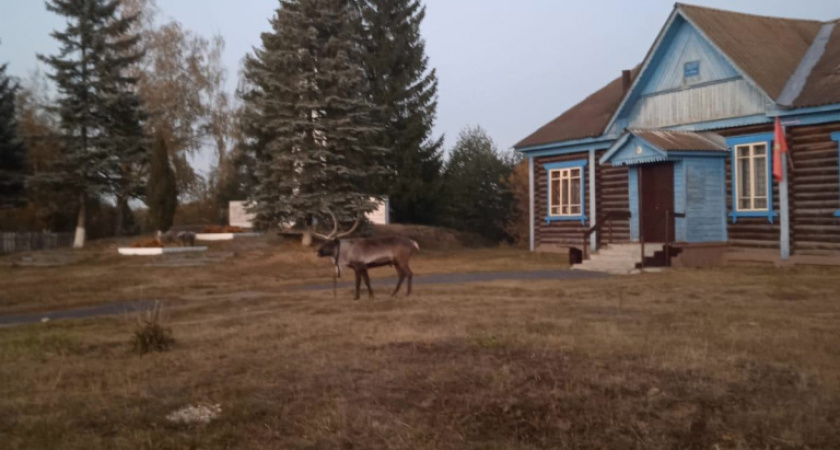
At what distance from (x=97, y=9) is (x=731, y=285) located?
27640mm

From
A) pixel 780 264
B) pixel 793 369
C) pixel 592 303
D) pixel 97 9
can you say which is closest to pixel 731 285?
pixel 592 303

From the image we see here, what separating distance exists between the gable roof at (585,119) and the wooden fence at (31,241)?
20714 millimetres

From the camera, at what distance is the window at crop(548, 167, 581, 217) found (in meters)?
28.0

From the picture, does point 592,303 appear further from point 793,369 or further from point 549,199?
point 549,199

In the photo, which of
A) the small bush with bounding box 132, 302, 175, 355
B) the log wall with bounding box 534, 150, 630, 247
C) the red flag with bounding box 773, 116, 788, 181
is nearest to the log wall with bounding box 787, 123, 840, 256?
the red flag with bounding box 773, 116, 788, 181

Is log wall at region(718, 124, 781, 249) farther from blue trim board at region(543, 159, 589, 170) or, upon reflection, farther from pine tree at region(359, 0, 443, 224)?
pine tree at region(359, 0, 443, 224)

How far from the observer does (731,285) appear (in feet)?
53.4

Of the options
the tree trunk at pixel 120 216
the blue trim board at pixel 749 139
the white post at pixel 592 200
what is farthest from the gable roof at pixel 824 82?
the tree trunk at pixel 120 216

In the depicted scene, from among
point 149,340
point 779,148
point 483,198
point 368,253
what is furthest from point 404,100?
point 149,340

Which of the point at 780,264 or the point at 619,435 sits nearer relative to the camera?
the point at 619,435

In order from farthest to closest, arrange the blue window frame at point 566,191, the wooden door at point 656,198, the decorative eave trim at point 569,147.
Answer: the blue window frame at point 566,191 → the decorative eave trim at point 569,147 → the wooden door at point 656,198

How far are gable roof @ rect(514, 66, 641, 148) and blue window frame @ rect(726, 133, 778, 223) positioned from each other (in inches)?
201

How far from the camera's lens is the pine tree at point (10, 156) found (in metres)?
33.2

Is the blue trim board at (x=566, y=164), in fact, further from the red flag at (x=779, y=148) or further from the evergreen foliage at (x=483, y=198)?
the evergreen foliage at (x=483, y=198)
